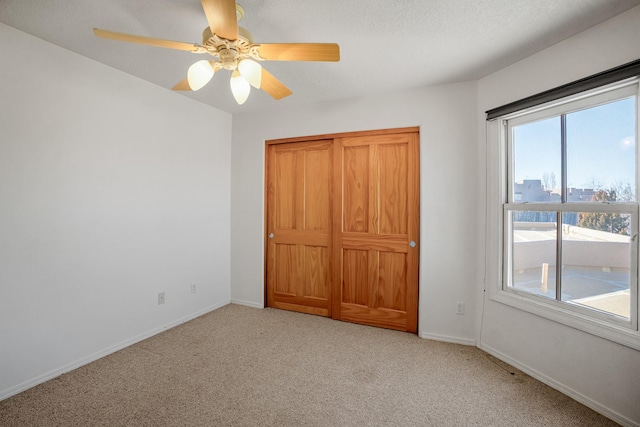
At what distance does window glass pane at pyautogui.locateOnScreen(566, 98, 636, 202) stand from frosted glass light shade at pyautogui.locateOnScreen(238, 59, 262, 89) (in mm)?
2150

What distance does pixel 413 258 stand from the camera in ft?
9.46

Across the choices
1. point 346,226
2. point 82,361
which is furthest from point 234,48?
point 82,361

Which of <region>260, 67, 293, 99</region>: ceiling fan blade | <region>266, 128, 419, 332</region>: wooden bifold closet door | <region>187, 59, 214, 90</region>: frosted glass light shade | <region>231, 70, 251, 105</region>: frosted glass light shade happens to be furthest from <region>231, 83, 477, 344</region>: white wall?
<region>187, 59, 214, 90</region>: frosted glass light shade

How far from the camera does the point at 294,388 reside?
1990 millimetres

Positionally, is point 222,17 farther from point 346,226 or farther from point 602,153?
point 602,153

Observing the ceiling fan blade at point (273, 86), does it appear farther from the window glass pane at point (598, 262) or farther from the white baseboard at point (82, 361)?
the white baseboard at point (82, 361)

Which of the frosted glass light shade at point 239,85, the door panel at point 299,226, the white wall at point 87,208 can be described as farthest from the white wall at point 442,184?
the white wall at point 87,208

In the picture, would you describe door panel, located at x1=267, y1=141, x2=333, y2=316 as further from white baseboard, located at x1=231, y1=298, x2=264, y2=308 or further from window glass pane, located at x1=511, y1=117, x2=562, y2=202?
window glass pane, located at x1=511, y1=117, x2=562, y2=202

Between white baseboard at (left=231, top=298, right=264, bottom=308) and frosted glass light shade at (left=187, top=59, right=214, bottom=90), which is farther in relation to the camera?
white baseboard at (left=231, top=298, right=264, bottom=308)

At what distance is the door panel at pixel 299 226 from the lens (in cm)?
330

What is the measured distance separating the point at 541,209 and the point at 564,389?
1.25 meters

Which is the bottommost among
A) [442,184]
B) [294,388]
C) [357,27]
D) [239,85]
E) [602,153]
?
[294,388]

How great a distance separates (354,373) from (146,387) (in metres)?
1.47

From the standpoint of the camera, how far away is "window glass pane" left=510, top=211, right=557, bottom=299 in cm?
214
